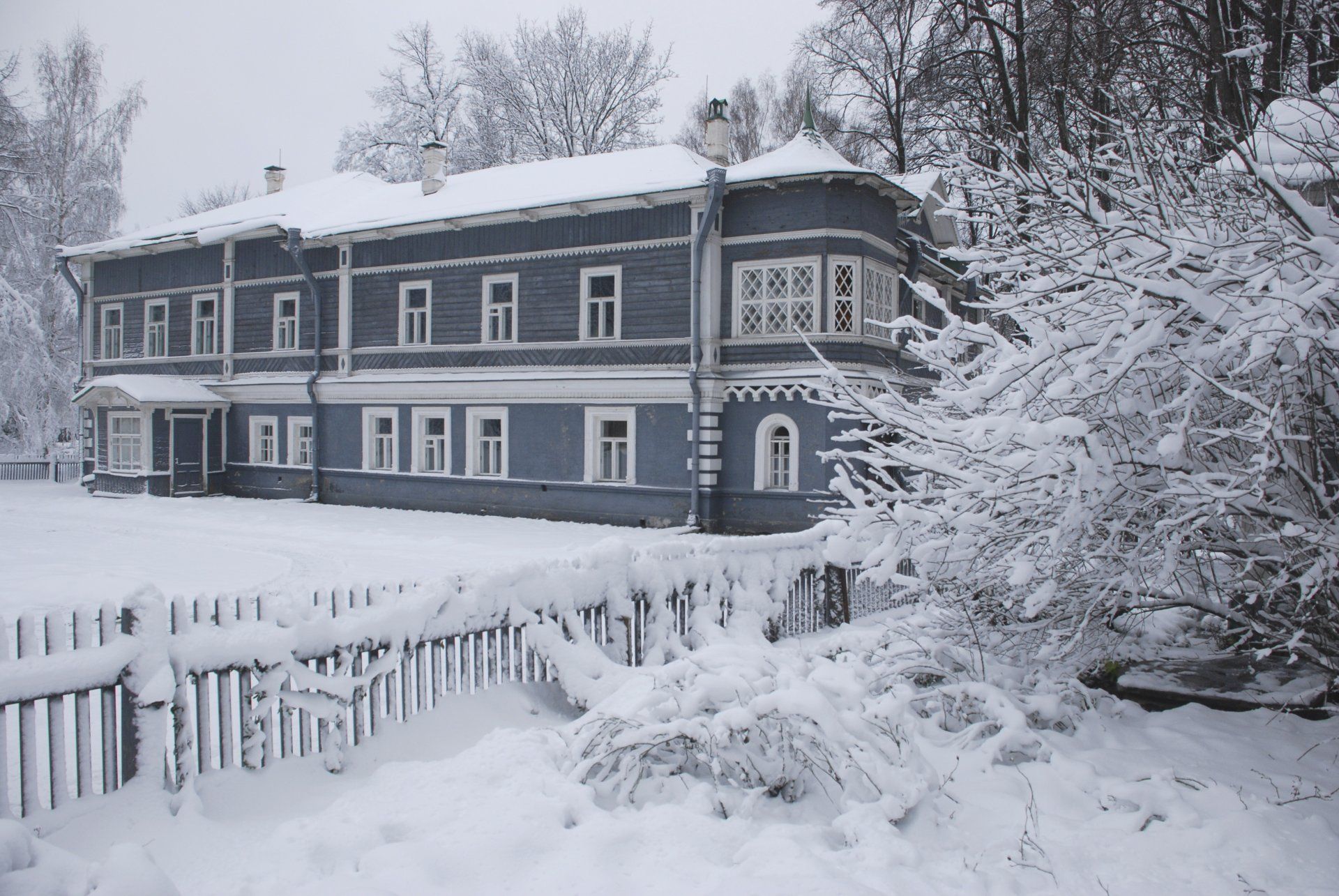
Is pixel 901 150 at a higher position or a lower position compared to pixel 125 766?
higher

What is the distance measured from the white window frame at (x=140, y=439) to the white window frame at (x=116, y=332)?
3430 mm

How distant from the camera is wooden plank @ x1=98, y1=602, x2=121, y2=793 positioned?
423cm

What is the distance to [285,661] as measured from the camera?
15.8ft

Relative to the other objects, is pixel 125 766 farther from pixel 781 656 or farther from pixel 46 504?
pixel 46 504

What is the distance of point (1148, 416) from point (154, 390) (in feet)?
73.9

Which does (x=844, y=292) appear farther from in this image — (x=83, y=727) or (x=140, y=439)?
(x=140, y=439)

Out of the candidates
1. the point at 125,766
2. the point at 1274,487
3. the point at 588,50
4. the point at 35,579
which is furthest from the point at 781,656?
the point at 588,50

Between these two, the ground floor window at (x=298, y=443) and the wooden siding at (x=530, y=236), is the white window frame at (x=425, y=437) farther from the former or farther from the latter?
the ground floor window at (x=298, y=443)

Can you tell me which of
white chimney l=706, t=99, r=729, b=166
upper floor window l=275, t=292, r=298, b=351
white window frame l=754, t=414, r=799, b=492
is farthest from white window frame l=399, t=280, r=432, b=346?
white window frame l=754, t=414, r=799, b=492

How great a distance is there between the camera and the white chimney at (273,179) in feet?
86.8

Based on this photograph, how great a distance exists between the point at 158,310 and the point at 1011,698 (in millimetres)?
24726

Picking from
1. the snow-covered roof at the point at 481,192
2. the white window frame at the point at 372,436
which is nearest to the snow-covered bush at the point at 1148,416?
the snow-covered roof at the point at 481,192

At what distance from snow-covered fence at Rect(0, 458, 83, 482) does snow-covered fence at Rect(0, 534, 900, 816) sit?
25.1 metres

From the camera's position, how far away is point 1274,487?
4.45m
